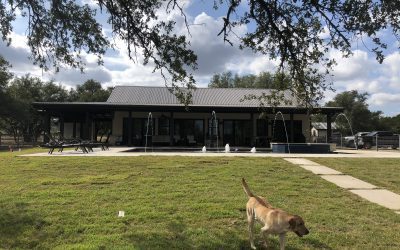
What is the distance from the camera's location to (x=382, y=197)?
30.8 feet

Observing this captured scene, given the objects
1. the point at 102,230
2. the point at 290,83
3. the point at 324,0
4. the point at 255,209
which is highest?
the point at 324,0

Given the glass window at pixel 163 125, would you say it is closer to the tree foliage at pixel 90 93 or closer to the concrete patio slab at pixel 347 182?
the concrete patio slab at pixel 347 182

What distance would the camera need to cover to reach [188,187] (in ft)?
33.0

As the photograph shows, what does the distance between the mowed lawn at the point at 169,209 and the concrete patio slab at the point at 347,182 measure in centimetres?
40

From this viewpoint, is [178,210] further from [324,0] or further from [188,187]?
[324,0]

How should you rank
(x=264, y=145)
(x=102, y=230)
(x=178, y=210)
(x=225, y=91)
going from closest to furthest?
(x=102, y=230), (x=178, y=210), (x=264, y=145), (x=225, y=91)

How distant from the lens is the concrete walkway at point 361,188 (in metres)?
8.86

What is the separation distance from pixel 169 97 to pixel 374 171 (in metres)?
21.1

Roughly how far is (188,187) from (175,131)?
22021 millimetres

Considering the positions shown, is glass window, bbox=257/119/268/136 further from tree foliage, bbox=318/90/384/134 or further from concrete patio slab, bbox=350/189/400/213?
tree foliage, bbox=318/90/384/134

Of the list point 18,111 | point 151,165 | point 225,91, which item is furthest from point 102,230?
point 18,111

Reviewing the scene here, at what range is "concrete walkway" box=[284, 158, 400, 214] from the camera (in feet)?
29.1

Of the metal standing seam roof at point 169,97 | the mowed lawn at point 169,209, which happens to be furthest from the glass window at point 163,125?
the mowed lawn at point 169,209

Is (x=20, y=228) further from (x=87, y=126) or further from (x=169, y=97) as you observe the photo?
(x=169, y=97)
